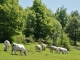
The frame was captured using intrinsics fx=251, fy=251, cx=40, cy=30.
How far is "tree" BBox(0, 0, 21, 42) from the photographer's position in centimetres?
5908

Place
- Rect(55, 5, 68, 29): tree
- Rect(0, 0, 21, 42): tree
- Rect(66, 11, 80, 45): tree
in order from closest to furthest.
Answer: Rect(0, 0, 21, 42): tree → Rect(66, 11, 80, 45): tree → Rect(55, 5, 68, 29): tree

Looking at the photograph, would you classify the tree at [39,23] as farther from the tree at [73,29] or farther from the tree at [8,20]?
the tree at [73,29]

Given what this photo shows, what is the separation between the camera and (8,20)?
59.6m

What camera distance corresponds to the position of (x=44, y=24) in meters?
77.4

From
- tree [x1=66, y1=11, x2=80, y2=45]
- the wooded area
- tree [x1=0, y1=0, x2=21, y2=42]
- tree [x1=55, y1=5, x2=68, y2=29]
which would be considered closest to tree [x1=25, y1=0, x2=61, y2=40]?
the wooded area

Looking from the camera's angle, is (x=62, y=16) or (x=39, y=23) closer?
(x=39, y=23)

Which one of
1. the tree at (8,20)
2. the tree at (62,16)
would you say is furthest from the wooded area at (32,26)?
the tree at (62,16)

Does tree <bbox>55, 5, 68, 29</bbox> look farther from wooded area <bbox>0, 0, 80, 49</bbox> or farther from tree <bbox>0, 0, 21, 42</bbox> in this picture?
tree <bbox>0, 0, 21, 42</bbox>

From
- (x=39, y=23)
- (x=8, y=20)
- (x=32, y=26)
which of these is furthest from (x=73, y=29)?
(x=8, y=20)

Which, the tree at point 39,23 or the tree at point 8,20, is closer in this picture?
the tree at point 8,20

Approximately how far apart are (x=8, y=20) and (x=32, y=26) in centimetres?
1823

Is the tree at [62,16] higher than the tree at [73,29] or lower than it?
higher

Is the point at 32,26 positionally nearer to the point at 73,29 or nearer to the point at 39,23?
the point at 39,23

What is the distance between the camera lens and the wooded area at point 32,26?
59528 mm
